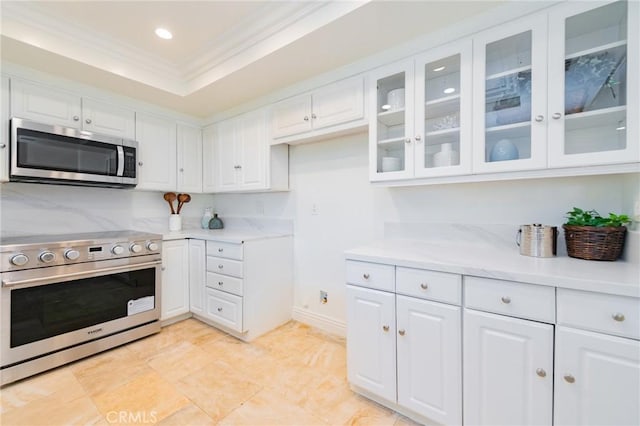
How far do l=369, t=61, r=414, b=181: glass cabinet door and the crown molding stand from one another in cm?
50

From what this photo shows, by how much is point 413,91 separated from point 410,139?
0.30m

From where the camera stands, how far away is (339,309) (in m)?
2.42

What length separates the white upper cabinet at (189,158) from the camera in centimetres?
296

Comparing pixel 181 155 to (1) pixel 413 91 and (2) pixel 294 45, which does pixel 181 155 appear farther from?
(1) pixel 413 91

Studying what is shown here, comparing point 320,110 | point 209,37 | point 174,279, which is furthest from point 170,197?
point 320,110

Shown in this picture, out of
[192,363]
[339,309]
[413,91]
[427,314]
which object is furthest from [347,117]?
[192,363]

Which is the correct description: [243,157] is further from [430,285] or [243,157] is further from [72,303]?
[430,285]

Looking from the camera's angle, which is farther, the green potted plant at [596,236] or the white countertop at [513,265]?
the green potted plant at [596,236]

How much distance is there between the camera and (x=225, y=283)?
7.80 ft

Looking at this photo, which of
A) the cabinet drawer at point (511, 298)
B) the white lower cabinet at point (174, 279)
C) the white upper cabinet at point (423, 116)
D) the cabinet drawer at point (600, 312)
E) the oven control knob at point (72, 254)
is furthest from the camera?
the white lower cabinet at point (174, 279)

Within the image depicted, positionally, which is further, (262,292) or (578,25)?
(262,292)

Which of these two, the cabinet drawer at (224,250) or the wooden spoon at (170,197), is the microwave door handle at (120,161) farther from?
the cabinet drawer at (224,250)

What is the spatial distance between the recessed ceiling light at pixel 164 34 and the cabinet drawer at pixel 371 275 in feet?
6.76

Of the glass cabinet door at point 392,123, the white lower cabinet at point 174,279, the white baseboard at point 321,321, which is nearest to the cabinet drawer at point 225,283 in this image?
the white lower cabinet at point 174,279
